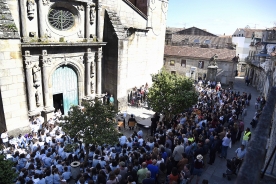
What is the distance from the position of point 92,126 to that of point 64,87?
7906 millimetres

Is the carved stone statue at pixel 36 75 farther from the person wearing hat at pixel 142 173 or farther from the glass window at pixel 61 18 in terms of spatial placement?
the person wearing hat at pixel 142 173

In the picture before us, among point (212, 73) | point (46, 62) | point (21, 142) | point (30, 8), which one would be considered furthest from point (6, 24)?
point (212, 73)

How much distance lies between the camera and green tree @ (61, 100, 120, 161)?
9.38 m

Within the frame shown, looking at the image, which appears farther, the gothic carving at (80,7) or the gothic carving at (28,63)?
the gothic carving at (80,7)

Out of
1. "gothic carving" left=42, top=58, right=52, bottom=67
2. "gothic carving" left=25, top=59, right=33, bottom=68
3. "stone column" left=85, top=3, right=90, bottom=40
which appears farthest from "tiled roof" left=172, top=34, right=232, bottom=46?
"gothic carving" left=25, top=59, right=33, bottom=68

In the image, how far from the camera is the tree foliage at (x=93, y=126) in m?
9.38

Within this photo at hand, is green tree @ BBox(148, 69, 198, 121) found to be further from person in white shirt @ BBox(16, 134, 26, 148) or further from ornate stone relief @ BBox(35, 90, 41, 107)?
person in white shirt @ BBox(16, 134, 26, 148)

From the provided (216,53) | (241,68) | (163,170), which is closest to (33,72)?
(163,170)

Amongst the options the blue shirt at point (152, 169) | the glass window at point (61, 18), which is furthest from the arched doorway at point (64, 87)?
the blue shirt at point (152, 169)

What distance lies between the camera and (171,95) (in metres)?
13.7

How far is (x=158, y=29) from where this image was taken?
24.6 metres

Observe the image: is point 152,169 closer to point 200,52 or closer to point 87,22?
point 87,22

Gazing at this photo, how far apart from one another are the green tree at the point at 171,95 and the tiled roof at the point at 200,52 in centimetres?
1989

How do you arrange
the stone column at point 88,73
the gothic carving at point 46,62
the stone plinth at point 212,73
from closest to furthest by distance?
the gothic carving at point 46,62 → the stone column at point 88,73 → the stone plinth at point 212,73
